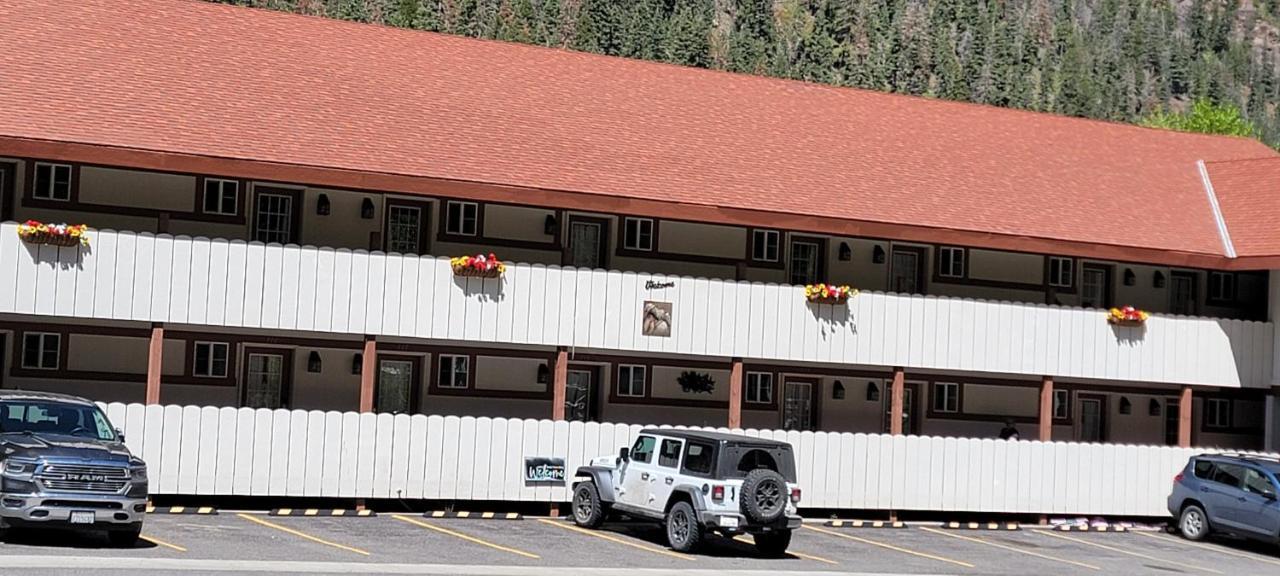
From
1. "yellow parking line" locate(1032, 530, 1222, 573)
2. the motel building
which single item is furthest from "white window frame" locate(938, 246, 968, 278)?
"yellow parking line" locate(1032, 530, 1222, 573)

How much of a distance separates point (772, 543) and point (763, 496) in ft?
4.33

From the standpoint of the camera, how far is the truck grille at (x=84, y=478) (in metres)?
21.1

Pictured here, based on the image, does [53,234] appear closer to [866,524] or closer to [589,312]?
[589,312]

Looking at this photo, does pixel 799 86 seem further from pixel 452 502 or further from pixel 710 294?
pixel 452 502

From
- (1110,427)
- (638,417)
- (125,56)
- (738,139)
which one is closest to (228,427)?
(125,56)

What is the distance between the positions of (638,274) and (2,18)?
40.9ft

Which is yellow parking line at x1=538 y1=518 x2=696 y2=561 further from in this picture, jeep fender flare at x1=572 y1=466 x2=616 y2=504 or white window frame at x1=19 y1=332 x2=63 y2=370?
white window frame at x1=19 y1=332 x2=63 y2=370

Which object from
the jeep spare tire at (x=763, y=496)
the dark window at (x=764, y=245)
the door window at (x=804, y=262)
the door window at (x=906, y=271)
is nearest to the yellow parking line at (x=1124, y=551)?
the door window at (x=906, y=271)

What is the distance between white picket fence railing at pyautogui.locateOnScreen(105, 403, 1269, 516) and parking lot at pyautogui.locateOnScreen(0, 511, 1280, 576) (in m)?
0.82

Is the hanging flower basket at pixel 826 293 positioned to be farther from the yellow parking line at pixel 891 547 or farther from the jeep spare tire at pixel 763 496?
the jeep spare tire at pixel 763 496

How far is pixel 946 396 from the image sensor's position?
40.3 meters

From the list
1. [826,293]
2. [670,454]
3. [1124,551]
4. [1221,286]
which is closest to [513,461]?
[670,454]

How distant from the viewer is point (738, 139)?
37594 mm

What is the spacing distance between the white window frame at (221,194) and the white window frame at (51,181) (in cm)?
232
